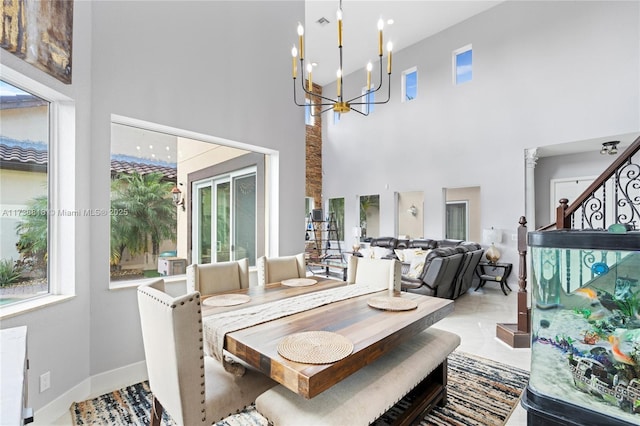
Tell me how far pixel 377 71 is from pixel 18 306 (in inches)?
348

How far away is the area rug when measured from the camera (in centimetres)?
203

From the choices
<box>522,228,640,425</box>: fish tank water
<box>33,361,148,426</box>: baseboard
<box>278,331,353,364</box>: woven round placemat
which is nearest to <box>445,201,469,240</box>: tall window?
<box>522,228,640,425</box>: fish tank water

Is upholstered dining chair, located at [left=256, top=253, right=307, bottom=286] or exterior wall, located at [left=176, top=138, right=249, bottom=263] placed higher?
exterior wall, located at [left=176, top=138, right=249, bottom=263]

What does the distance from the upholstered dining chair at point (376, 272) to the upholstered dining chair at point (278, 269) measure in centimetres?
58

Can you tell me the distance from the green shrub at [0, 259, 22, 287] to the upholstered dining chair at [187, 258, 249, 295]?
1.03 metres

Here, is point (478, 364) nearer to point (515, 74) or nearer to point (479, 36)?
point (515, 74)

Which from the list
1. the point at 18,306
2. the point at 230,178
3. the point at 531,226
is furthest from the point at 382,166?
the point at 18,306

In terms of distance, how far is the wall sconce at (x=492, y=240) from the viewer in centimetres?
605

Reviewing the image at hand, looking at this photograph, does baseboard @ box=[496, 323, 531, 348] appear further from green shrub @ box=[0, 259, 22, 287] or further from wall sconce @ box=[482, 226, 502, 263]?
green shrub @ box=[0, 259, 22, 287]

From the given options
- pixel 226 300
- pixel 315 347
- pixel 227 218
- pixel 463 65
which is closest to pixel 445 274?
pixel 227 218

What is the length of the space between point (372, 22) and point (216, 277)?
6629 millimetres

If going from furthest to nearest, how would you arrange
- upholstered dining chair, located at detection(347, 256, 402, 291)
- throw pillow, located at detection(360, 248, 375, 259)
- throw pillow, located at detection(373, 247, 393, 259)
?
throw pillow, located at detection(360, 248, 375, 259) → throw pillow, located at detection(373, 247, 393, 259) → upholstered dining chair, located at detection(347, 256, 402, 291)

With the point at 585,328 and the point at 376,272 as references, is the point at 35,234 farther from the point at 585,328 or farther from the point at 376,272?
the point at 585,328

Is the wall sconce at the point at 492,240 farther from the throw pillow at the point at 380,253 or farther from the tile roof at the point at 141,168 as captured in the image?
the tile roof at the point at 141,168
